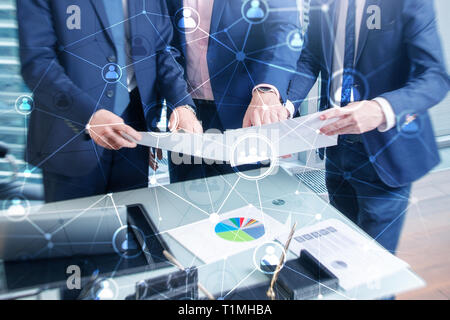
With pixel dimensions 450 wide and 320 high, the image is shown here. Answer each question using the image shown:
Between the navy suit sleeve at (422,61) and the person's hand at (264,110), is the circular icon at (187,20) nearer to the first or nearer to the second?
the person's hand at (264,110)

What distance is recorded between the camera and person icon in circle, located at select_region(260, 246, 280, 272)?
26.2 inches

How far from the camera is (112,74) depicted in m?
0.79

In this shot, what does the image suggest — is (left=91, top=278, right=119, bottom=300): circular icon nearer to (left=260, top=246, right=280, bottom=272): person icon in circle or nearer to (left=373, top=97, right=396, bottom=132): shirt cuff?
(left=260, top=246, right=280, bottom=272): person icon in circle

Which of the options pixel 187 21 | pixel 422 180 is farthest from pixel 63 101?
pixel 422 180

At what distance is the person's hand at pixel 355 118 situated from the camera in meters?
0.79

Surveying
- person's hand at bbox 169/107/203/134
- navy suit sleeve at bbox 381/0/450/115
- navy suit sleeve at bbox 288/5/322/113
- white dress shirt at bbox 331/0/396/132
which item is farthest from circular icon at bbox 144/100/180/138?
navy suit sleeve at bbox 381/0/450/115

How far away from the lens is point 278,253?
0.71 metres

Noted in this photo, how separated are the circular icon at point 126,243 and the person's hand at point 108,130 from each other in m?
0.22

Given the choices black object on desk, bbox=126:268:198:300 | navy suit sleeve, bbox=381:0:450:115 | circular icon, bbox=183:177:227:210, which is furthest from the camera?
circular icon, bbox=183:177:227:210

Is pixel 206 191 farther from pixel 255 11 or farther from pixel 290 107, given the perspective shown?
pixel 255 11

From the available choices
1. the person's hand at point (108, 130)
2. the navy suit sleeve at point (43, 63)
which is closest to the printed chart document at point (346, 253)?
the person's hand at point (108, 130)

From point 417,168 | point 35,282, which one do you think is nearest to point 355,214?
point 417,168

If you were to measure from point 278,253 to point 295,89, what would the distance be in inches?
16.6

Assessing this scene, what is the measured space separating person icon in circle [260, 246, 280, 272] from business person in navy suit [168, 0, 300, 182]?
0.30m
